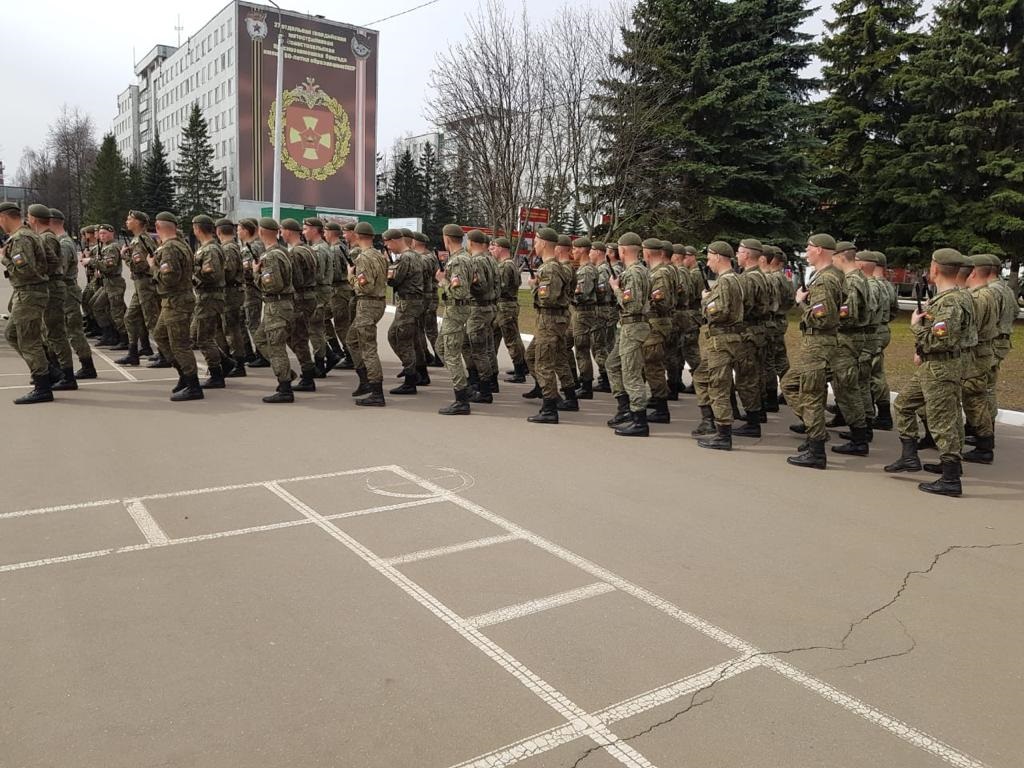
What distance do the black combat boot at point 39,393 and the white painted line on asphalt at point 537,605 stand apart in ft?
23.4

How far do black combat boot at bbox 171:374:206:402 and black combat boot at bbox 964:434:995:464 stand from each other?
8243mm

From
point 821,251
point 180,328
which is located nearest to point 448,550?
point 821,251

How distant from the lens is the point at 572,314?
9.79 metres

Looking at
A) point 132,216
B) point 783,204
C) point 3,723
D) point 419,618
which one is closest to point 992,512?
point 419,618

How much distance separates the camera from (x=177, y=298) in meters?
9.12

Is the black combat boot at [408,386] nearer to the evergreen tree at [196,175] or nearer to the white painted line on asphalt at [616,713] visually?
the white painted line on asphalt at [616,713]

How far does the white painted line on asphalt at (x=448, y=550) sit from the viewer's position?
4543 mm

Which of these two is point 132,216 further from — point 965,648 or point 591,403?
point 965,648

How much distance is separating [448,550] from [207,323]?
20.7 ft

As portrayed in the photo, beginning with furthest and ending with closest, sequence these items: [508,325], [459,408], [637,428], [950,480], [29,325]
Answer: [508,325] → [459,408] → [29,325] → [637,428] → [950,480]

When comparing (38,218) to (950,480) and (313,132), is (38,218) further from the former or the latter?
(313,132)

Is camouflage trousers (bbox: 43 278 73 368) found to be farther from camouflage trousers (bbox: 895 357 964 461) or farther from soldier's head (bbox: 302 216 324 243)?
camouflage trousers (bbox: 895 357 964 461)

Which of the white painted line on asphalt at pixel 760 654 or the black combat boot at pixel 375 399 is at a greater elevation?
the black combat boot at pixel 375 399

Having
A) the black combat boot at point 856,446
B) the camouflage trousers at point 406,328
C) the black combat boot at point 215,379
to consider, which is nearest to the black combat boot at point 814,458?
the black combat boot at point 856,446
